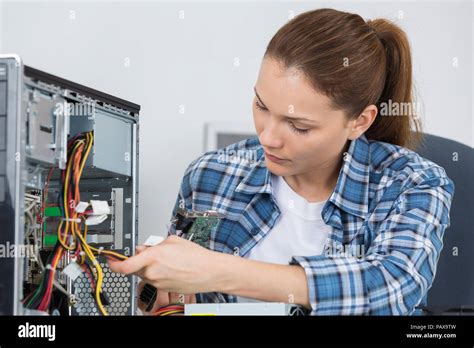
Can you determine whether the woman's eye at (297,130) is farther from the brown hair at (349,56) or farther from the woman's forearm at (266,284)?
the woman's forearm at (266,284)

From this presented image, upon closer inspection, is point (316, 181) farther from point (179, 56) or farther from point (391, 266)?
point (179, 56)

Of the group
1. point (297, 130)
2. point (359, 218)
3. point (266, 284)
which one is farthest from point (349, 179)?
point (266, 284)

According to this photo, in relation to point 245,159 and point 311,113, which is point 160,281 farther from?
point 245,159

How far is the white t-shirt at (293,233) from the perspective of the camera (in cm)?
153

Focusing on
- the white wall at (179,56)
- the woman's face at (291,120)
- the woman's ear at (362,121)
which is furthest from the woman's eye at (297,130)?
the white wall at (179,56)

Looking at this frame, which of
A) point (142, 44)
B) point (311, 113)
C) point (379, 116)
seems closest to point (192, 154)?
point (142, 44)

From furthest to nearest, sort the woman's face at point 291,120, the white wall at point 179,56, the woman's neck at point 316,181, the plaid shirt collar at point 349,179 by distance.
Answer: the white wall at point 179,56 → the woman's neck at point 316,181 → the plaid shirt collar at point 349,179 → the woman's face at point 291,120

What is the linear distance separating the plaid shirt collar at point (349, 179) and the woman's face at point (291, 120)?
7 centimetres

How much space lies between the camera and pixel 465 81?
7.90 ft

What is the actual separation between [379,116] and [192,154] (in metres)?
0.81

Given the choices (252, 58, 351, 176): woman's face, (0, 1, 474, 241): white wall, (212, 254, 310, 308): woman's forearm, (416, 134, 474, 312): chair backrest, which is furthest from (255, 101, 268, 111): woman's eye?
(0, 1, 474, 241): white wall

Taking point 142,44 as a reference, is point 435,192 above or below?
below
